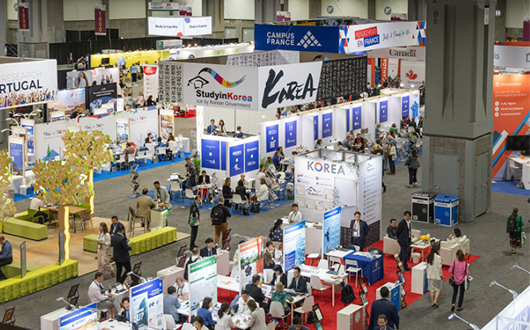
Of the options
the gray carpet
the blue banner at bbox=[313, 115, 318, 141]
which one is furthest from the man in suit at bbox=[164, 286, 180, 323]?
the blue banner at bbox=[313, 115, 318, 141]

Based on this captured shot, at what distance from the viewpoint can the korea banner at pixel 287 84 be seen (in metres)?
13.4

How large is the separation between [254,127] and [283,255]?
34.8ft

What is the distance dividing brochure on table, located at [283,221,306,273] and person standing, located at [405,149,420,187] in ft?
22.6

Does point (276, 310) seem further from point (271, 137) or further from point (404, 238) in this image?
point (271, 137)

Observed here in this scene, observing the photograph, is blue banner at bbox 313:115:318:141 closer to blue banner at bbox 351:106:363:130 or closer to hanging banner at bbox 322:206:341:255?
blue banner at bbox 351:106:363:130

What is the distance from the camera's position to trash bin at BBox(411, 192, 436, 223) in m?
15.6

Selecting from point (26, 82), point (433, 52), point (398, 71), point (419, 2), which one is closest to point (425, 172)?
point (433, 52)

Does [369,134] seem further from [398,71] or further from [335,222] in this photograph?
[398,71]

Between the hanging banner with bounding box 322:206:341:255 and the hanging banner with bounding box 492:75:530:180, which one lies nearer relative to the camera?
the hanging banner with bounding box 322:206:341:255

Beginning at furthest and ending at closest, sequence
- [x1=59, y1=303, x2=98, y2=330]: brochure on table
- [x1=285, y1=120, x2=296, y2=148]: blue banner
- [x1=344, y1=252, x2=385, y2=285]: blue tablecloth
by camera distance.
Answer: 1. [x1=285, y1=120, x2=296, y2=148]: blue banner
2. [x1=344, y1=252, x2=385, y2=285]: blue tablecloth
3. [x1=59, y1=303, x2=98, y2=330]: brochure on table

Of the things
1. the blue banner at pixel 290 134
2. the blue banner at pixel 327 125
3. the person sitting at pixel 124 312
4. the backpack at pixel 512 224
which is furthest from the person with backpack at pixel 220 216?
the blue banner at pixel 327 125

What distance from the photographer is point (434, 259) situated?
1075 cm

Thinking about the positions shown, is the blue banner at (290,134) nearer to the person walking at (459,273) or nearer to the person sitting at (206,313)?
the person walking at (459,273)

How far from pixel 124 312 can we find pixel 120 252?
2.50 metres
